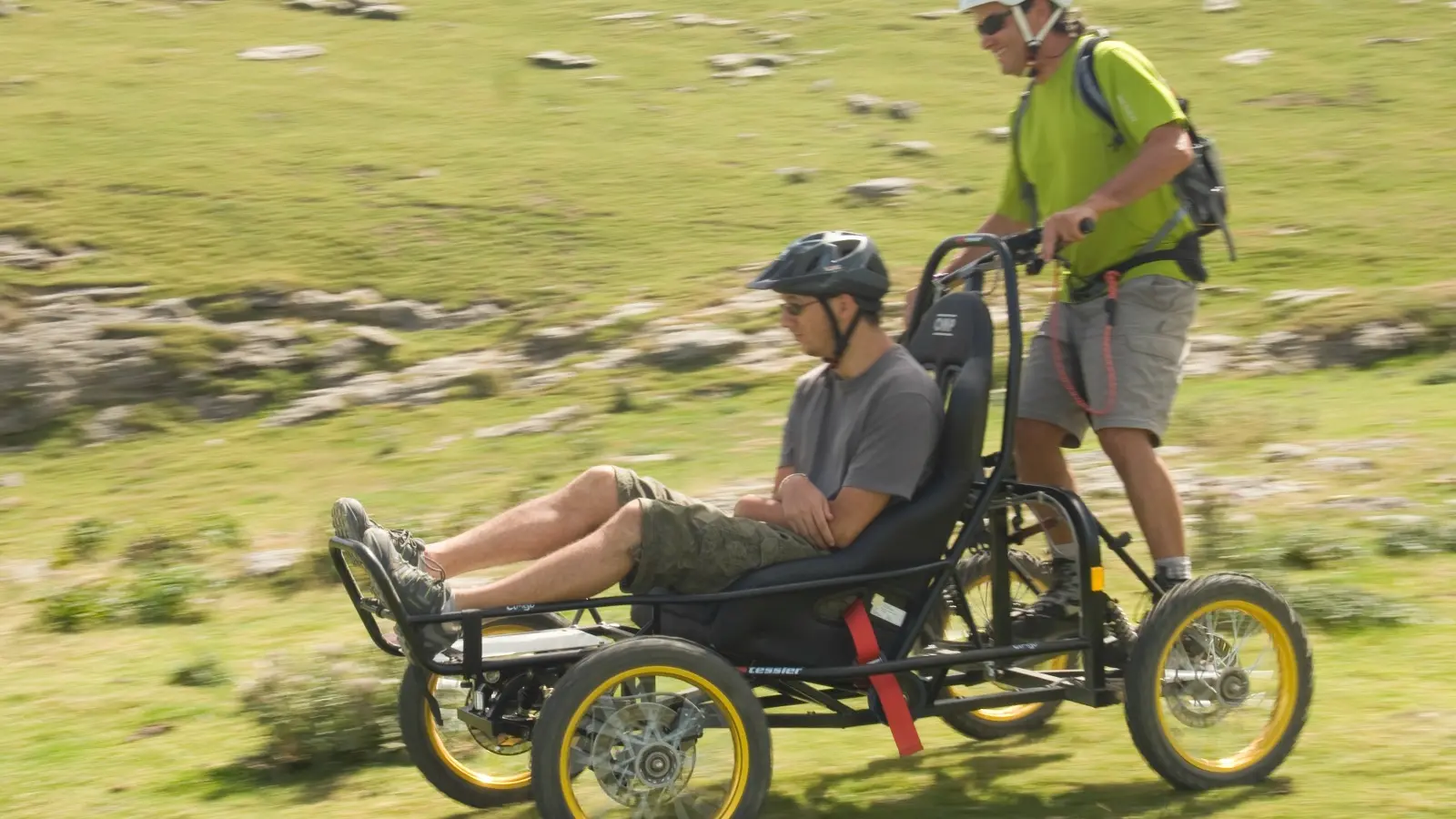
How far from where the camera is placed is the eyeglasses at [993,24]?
5793mm

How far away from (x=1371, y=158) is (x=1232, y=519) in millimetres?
13832

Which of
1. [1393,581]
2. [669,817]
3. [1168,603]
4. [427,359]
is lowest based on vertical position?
[427,359]

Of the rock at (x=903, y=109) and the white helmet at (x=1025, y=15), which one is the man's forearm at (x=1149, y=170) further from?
the rock at (x=903, y=109)

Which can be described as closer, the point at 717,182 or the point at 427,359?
the point at 427,359

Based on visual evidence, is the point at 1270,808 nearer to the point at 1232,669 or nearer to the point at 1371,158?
the point at 1232,669

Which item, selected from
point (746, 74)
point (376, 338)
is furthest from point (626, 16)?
point (376, 338)

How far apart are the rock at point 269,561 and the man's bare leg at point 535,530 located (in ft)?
18.3

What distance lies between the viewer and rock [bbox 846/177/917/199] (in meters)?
21.2

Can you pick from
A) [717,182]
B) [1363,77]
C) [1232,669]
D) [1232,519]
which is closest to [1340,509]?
[1232,519]

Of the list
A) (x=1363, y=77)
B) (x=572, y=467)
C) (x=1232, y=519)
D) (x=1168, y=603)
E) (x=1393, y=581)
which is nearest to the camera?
(x=1168, y=603)

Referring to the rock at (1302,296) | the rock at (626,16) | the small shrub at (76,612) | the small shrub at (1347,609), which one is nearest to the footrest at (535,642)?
the small shrub at (1347,609)

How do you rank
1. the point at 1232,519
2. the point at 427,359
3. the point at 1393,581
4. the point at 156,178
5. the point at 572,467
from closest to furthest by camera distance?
the point at 1393,581 < the point at 1232,519 < the point at 572,467 < the point at 427,359 < the point at 156,178

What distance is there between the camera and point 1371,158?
72.8ft

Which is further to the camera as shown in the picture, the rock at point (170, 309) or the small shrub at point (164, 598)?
the rock at point (170, 309)
